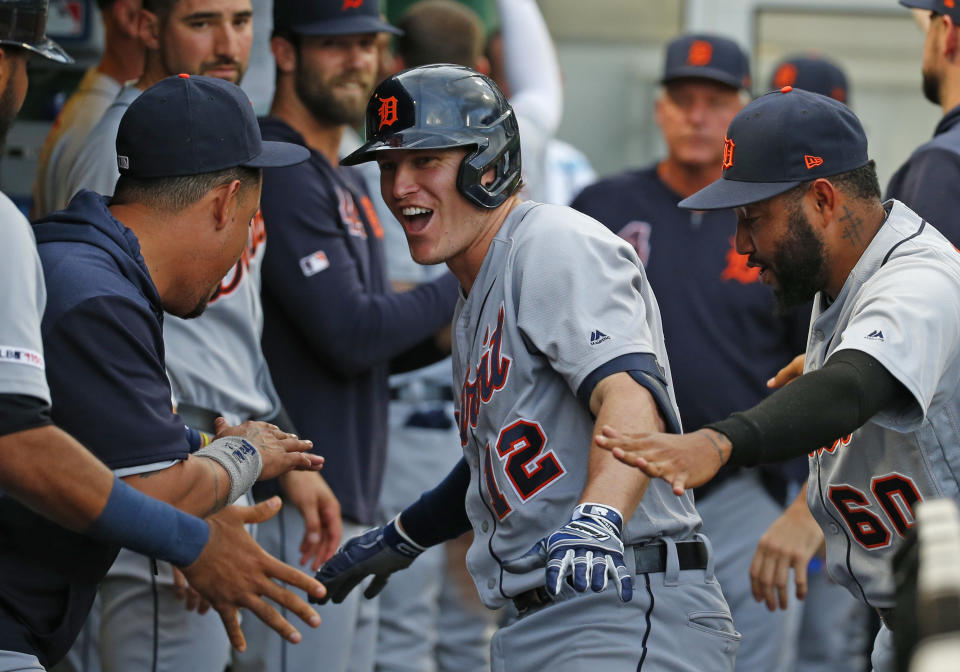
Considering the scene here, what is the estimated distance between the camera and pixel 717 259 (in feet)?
17.5

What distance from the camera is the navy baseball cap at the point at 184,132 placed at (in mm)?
3201

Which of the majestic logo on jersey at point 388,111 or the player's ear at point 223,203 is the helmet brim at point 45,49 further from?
the majestic logo on jersey at point 388,111

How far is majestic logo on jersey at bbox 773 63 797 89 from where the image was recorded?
6.79 m

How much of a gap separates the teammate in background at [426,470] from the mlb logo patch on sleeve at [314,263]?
3.14ft

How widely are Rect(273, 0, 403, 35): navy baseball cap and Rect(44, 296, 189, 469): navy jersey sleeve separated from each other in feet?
6.91

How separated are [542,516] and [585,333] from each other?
419mm

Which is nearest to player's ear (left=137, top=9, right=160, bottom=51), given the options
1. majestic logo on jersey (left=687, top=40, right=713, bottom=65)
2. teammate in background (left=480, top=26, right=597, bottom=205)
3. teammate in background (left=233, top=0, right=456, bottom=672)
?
teammate in background (left=233, top=0, right=456, bottom=672)

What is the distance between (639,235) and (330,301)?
5.09 ft

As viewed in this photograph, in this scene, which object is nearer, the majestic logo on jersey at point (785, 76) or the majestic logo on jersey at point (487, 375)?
the majestic logo on jersey at point (487, 375)

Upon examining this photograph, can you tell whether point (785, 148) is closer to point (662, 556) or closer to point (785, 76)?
point (662, 556)

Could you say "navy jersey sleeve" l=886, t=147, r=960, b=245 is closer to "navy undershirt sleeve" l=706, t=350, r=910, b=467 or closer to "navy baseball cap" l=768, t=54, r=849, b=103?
"navy undershirt sleeve" l=706, t=350, r=910, b=467

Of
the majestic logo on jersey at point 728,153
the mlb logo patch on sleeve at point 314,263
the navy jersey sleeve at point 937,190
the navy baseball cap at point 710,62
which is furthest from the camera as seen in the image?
the navy baseball cap at point 710,62

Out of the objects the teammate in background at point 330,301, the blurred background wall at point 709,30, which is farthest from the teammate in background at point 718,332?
the blurred background wall at point 709,30

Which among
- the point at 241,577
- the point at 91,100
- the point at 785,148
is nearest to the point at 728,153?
the point at 785,148
